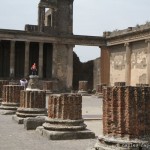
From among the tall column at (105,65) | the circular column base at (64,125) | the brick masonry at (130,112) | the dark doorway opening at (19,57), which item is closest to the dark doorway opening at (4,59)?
the dark doorway opening at (19,57)

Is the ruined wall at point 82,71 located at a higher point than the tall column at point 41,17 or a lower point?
lower

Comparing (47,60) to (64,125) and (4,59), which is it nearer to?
(4,59)

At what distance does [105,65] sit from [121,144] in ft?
96.0

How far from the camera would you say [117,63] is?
34500 mm

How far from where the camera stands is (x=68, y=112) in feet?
31.7

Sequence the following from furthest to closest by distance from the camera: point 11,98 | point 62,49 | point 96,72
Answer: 1. point 96,72
2. point 62,49
3. point 11,98

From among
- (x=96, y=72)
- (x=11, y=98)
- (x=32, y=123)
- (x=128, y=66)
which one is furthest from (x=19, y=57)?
(x=32, y=123)

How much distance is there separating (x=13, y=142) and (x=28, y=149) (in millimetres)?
994

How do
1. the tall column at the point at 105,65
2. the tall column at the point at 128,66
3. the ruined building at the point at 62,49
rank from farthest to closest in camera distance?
1. the tall column at the point at 105,65
2. the tall column at the point at 128,66
3. the ruined building at the point at 62,49

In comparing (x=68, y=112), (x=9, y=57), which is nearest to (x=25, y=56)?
(x=9, y=57)

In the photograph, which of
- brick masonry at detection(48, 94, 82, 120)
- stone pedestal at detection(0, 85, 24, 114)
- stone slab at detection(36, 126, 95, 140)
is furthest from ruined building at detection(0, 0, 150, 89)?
stone slab at detection(36, 126, 95, 140)

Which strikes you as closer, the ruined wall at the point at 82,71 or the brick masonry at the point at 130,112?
the brick masonry at the point at 130,112

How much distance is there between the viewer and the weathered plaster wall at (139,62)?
30.5 metres

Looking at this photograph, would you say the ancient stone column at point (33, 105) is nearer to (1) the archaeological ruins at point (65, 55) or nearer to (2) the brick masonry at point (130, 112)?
(2) the brick masonry at point (130, 112)
